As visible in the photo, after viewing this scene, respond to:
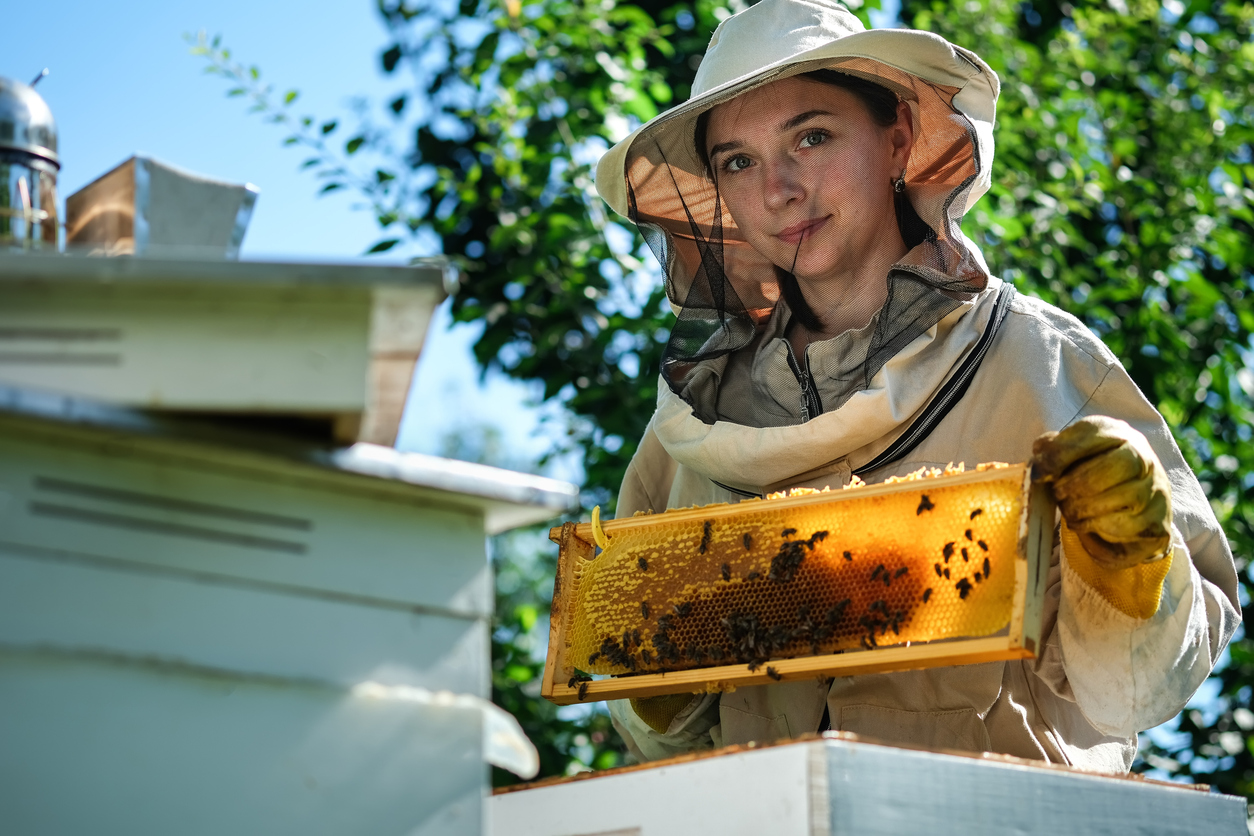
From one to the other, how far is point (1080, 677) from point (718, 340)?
122 centimetres

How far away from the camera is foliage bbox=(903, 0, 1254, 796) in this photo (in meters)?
4.91

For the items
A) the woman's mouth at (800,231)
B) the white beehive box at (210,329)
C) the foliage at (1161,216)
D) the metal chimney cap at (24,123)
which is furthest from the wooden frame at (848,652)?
the foliage at (1161,216)

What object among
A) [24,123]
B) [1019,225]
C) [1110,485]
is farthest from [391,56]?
[1110,485]

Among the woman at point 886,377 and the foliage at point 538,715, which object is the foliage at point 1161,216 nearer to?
the woman at point 886,377

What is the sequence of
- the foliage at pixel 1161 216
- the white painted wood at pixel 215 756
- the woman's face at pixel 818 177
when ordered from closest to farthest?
1. the white painted wood at pixel 215 756
2. the woman's face at pixel 818 177
3. the foliage at pixel 1161 216

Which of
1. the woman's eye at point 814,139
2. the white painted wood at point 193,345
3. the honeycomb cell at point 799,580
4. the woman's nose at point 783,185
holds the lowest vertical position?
the honeycomb cell at point 799,580

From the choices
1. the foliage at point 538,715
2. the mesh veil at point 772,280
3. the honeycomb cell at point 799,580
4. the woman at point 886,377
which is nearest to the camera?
the honeycomb cell at point 799,580

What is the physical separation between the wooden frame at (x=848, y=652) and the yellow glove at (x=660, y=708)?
29cm

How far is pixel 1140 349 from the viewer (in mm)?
4914

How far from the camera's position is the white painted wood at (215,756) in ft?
4.55

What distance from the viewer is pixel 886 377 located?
2613 millimetres

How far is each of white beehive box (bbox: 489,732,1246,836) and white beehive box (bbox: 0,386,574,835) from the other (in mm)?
406

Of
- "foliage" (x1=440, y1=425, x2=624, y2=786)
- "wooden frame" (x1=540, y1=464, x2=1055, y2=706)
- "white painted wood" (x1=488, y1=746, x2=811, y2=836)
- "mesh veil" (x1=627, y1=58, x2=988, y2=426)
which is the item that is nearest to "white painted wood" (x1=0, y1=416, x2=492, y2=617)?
"white painted wood" (x1=488, y1=746, x2=811, y2=836)

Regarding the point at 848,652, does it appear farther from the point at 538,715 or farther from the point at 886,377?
the point at 538,715
